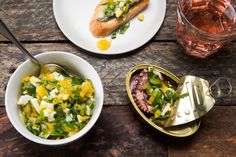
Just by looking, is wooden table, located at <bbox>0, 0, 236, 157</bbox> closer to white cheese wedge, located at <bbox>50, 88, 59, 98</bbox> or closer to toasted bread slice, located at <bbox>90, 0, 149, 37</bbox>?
toasted bread slice, located at <bbox>90, 0, 149, 37</bbox>

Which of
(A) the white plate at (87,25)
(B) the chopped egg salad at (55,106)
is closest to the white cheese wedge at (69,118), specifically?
(B) the chopped egg salad at (55,106)

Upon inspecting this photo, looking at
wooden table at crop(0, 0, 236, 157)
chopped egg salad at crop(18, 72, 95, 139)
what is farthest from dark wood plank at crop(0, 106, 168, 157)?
chopped egg salad at crop(18, 72, 95, 139)

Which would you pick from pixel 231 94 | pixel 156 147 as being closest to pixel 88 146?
pixel 156 147

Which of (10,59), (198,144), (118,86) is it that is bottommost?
(198,144)

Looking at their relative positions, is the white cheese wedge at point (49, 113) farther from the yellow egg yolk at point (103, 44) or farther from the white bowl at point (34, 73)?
the yellow egg yolk at point (103, 44)

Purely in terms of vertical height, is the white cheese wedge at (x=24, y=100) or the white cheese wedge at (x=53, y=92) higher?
the white cheese wedge at (x=53, y=92)

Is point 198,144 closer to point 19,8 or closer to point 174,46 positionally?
point 174,46

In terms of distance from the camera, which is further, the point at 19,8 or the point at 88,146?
the point at 19,8
